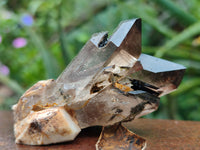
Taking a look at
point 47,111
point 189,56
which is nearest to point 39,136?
point 47,111

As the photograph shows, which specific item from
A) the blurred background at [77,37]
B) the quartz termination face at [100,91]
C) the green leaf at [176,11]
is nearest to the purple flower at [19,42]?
the blurred background at [77,37]

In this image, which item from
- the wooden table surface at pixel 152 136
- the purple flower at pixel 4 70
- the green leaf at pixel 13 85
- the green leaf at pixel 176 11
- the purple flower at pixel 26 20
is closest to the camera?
the wooden table surface at pixel 152 136

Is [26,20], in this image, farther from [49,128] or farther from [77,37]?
[49,128]

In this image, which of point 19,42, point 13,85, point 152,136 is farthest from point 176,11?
point 19,42

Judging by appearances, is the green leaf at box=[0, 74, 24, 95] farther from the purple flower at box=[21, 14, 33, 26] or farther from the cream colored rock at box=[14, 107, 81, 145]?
the cream colored rock at box=[14, 107, 81, 145]

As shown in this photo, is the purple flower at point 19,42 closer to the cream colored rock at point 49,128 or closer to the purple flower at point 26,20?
the purple flower at point 26,20

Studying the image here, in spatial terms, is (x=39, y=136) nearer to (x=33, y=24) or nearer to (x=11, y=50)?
(x=33, y=24)
